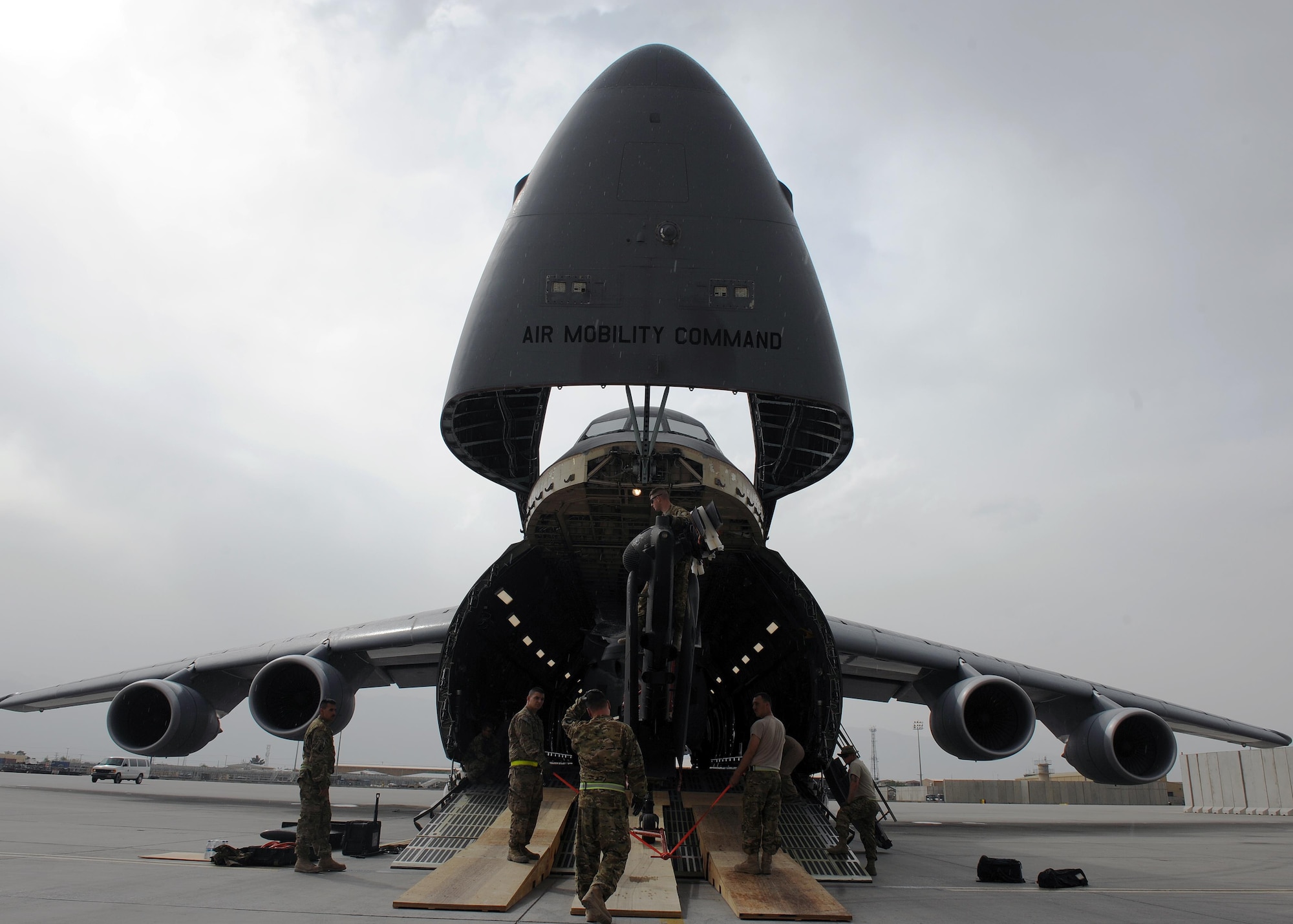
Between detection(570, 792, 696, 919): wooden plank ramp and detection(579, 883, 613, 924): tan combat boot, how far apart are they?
0.29 metres

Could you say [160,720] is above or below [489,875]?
above

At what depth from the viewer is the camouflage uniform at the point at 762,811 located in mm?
6035

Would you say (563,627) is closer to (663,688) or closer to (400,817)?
(400,817)

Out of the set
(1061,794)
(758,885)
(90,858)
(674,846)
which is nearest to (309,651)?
(90,858)

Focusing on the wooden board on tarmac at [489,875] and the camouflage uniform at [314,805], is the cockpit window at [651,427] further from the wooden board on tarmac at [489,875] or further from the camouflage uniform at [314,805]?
the camouflage uniform at [314,805]

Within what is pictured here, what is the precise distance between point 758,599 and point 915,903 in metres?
4.63

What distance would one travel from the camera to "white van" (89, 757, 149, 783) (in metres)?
28.7

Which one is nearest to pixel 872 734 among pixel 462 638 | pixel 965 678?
pixel 965 678

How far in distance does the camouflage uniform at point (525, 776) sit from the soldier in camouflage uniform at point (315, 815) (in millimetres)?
1337

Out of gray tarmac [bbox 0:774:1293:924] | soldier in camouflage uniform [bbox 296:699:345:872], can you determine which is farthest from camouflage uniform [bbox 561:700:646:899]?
soldier in camouflage uniform [bbox 296:699:345:872]

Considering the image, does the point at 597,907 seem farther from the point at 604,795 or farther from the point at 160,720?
the point at 160,720

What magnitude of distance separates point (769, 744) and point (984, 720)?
20.7ft

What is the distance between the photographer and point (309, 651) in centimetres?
1207

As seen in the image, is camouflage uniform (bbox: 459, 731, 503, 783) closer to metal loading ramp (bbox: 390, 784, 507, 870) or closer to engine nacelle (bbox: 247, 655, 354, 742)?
metal loading ramp (bbox: 390, 784, 507, 870)
